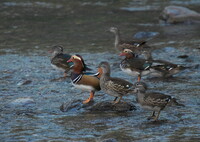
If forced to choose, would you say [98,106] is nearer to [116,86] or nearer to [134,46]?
[116,86]

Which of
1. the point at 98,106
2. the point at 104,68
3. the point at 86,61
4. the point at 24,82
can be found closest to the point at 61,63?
the point at 24,82

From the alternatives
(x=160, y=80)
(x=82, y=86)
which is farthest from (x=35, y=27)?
(x=82, y=86)

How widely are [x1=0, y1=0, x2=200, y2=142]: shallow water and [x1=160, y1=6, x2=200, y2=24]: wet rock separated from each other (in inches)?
12.1

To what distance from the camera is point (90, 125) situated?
871 cm

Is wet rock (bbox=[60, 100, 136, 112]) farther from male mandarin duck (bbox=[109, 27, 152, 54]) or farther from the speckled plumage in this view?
male mandarin duck (bbox=[109, 27, 152, 54])

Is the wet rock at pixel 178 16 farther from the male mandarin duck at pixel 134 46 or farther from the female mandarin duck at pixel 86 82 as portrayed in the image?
the female mandarin duck at pixel 86 82

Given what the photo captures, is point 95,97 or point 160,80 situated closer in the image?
point 95,97

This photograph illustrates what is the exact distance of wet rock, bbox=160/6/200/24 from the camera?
18.2 metres

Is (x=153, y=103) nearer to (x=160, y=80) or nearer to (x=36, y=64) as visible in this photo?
(x=160, y=80)

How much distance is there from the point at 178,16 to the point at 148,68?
6.87 metres

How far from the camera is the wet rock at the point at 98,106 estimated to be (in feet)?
31.2

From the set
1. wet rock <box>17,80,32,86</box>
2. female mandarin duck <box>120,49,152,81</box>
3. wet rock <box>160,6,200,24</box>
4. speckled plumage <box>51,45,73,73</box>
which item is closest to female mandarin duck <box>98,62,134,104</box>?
female mandarin duck <box>120,49,152,81</box>

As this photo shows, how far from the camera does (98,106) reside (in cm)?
956

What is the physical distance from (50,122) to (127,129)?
1373 millimetres
